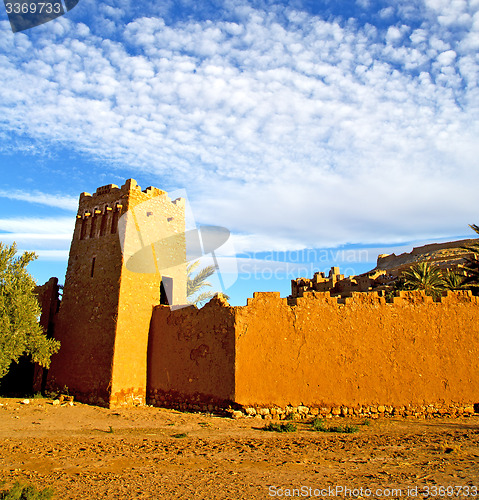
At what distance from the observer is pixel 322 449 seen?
8.68m

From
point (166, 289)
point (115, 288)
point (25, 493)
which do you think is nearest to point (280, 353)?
point (166, 289)

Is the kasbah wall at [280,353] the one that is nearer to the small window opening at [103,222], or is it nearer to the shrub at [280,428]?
the small window opening at [103,222]

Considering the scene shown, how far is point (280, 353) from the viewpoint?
12.4 metres

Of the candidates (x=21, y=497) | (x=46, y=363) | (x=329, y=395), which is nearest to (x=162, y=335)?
(x=46, y=363)

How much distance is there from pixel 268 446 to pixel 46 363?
9.69 meters

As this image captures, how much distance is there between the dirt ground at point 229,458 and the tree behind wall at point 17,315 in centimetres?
206

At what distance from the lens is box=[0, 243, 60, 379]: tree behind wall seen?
41.5ft

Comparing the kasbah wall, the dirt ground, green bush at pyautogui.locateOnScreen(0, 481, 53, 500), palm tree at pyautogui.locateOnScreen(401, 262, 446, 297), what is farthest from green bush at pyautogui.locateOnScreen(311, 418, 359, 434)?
palm tree at pyautogui.locateOnScreen(401, 262, 446, 297)

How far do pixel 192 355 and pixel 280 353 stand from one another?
319 centimetres

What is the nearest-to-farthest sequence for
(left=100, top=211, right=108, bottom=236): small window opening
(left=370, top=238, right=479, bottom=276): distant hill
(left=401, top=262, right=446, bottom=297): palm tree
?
(left=100, top=211, right=108, bottom=236): small window opening → (left=401, top=262, right=446, bottom=297): palm tree → (left=370, top=238, right=479, bottom=276): distant hill

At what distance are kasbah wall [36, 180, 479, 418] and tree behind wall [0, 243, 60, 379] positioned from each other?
1.54 metres

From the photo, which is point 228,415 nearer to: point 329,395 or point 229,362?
point 229,362

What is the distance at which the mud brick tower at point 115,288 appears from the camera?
45.0 feet

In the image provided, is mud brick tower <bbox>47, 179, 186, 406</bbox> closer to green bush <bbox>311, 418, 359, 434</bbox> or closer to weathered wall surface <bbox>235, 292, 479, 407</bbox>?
weathered wall surface <bbox>235, 292, 479, 407</bbox>
